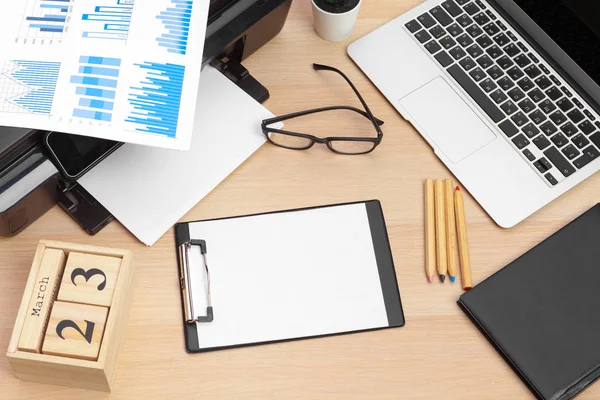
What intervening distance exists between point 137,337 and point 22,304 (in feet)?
0.49

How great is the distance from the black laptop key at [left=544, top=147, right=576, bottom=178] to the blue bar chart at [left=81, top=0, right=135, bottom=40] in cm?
56

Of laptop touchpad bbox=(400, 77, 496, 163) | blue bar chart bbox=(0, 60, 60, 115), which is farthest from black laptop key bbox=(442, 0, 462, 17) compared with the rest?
blue bar chart bbox=(0, 60, 60, 115)

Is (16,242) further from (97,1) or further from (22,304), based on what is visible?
(97,1)

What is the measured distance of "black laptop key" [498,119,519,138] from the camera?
40.4 inches

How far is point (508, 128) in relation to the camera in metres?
1.03

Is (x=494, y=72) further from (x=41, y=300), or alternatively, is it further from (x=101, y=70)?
(x=41, y=300)

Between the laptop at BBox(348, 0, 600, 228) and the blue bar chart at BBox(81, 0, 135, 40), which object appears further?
the laptop at BBox(348, 0, 600, 228)

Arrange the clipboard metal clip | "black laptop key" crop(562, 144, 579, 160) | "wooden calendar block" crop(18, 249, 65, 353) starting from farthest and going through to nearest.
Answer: "black laptop key" crop(562, 144, 579, 160)
the clipboard metal clip
"wooden calendar block" crop(18, 249, 65, 353)

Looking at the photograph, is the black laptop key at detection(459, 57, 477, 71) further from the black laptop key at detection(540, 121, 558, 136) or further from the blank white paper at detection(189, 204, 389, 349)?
the blank white paper at detection(189, 204, 389, 349)

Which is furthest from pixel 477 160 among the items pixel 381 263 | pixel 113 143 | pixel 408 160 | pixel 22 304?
pixel 22 304

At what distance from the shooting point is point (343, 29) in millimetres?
1071

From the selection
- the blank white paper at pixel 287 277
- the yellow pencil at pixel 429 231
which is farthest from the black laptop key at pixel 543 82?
the blank white paper at pixel 287 277

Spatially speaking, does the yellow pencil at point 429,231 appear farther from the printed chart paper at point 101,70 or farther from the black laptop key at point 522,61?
the printed chart paper at point 101,70

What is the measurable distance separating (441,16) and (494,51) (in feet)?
0.30
